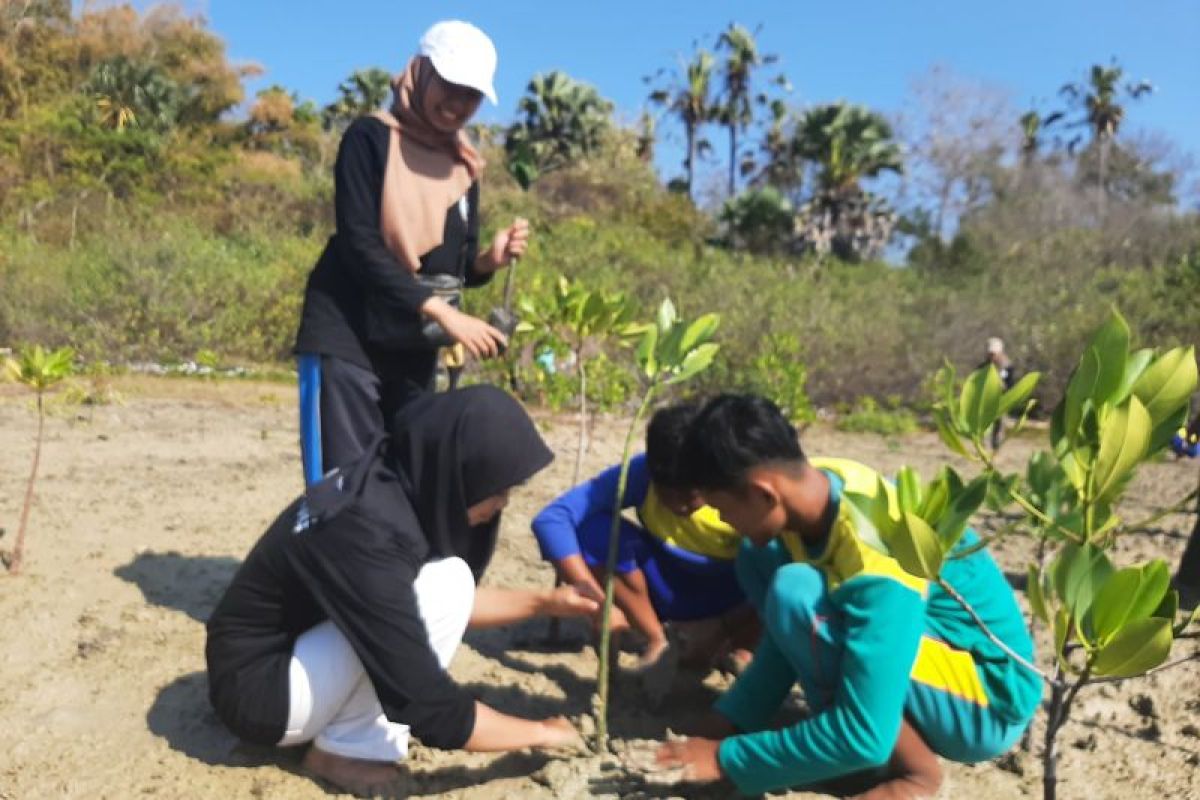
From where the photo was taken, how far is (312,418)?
7.67 ft

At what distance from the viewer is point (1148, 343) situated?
12.1 metres

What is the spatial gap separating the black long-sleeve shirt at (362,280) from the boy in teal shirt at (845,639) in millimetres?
840

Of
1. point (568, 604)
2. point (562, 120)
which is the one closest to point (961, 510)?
point (568, 604)

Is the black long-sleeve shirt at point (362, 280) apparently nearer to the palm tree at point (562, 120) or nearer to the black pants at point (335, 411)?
the black pants at point (335, 411)

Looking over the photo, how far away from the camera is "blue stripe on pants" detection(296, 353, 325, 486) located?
2328 millimetres

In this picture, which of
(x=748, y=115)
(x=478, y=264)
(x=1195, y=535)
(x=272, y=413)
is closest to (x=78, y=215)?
(x=272, y=413)

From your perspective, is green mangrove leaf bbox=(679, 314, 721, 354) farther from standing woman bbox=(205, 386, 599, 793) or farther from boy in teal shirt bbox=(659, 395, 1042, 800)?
standing woman bbox=(205, 386, 599, 793)

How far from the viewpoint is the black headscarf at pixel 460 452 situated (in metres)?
1.78

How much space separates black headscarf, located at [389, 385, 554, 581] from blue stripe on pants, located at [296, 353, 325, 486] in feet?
1.66

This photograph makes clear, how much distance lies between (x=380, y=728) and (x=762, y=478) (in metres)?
0.90

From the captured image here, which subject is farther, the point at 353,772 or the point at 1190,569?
A: the point at 1190,569

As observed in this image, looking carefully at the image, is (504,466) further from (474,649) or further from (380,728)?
(474,649)

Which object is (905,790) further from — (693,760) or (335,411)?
(335,411)

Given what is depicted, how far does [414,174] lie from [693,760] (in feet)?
4.81
